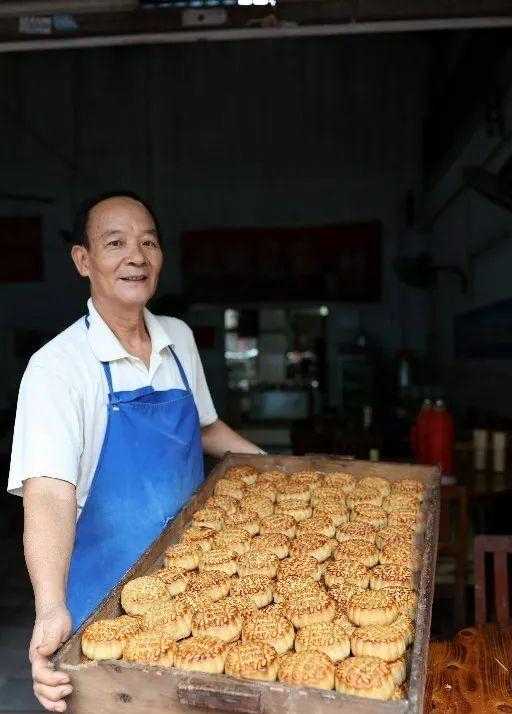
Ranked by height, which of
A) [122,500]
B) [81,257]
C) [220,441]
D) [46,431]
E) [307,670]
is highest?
[81,257]

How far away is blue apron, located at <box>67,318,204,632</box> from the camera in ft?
6.63

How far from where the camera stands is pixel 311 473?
8.21ft

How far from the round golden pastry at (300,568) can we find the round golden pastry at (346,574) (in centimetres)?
3

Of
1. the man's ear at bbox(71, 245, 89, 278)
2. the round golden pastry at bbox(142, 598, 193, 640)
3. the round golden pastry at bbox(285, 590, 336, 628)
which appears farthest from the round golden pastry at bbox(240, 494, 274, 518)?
the man's ear at bbox(71, 245, 89, 278)

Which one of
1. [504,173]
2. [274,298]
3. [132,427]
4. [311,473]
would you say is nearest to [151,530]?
[132,427]

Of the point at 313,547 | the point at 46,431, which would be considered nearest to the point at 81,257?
the point at 46,431

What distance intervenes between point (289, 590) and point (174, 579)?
0.29m

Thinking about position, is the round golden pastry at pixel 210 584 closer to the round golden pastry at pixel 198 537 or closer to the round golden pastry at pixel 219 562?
the round golden pastry at pixel 219 562

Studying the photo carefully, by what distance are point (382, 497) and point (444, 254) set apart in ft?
19.6

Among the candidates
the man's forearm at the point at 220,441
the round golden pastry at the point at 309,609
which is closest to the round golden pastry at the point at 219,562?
the round golden pastry at the point at 309,609

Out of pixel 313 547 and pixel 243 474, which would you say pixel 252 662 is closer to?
pixel 313 547

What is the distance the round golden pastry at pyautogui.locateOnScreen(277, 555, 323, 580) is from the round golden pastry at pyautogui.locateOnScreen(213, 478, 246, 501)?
1.53ft

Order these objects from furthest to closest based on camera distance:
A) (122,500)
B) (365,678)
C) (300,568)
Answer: (122,500) → (300,568) → (365,678)

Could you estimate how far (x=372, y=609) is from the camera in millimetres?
1548
